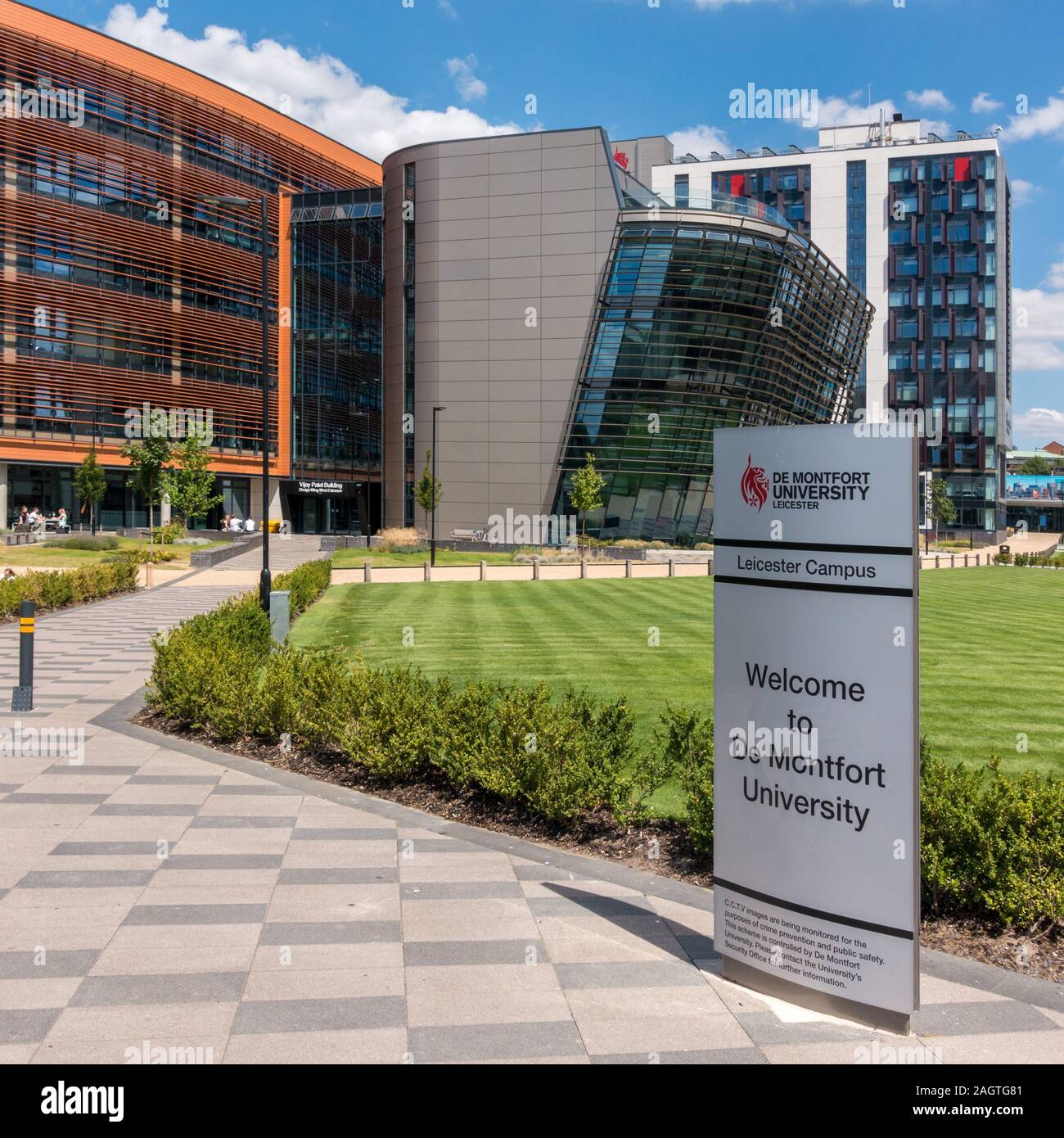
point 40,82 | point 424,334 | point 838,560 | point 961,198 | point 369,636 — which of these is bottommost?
point 369,636

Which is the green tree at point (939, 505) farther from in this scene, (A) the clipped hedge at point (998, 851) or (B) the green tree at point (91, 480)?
(A) the clipped hedge at point (998, 851)

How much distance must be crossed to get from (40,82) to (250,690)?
6443 cm

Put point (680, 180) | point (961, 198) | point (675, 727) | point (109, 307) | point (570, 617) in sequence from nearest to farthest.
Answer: point (675, 727) → point (570, 617) → point (109, 307) → point (961, 198) → point (680, 180)

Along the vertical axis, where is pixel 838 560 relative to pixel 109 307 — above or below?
below

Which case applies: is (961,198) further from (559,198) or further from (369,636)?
(369,636)

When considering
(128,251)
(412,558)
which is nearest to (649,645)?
(412,558)

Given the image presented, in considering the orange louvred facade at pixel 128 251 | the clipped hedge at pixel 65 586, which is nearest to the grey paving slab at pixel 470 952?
the clipped hedge at pixel 65 586

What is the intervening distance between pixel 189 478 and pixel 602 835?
2119 inches

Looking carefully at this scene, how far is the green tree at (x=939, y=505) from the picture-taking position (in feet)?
310

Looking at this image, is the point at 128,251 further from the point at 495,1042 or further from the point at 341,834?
the point at 495,1042

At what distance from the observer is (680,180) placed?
12100 centimetres

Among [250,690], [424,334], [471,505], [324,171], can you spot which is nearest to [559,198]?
[424,334]

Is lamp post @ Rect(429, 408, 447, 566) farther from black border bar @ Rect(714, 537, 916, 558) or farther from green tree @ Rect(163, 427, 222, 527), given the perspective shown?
black border bar @ Rect(714, 537, 916, 558)

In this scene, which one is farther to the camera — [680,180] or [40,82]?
[680,180]
